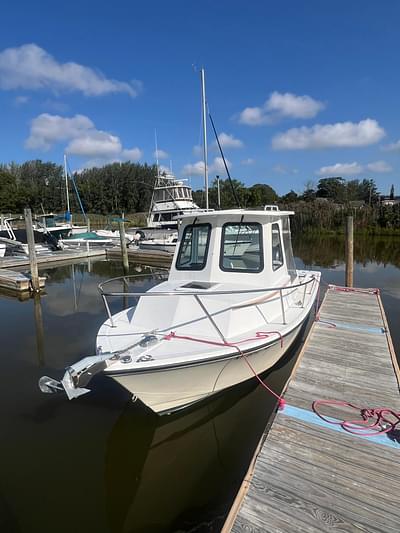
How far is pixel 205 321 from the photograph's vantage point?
462cm

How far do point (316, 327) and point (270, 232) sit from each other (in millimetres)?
2214

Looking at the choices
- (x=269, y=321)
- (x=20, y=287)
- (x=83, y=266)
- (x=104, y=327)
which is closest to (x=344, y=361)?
(x=269, y=321)

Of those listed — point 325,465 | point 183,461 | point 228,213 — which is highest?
point 228,213

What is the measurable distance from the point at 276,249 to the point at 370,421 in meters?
3.22

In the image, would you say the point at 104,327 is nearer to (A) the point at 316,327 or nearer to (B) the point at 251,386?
(B) the point at 251,386

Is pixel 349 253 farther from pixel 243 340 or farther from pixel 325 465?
pixel 325 465

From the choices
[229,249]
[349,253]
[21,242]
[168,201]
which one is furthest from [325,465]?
[168,201]

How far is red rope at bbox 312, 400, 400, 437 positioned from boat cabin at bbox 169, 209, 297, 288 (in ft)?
7.32

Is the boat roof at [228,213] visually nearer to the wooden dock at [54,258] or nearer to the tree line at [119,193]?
the wooden dock at [54,258]

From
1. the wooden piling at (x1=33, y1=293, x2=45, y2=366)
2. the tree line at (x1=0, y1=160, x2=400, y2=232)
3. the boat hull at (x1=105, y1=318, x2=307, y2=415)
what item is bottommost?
the wooden piling at (x1=33, y1=293, x2=45, y2=366)

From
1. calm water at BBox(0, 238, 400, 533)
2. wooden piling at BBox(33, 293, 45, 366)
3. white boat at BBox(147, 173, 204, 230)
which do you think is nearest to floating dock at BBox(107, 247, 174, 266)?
Answer: white boat at BBox(147, 173, 204, 230)

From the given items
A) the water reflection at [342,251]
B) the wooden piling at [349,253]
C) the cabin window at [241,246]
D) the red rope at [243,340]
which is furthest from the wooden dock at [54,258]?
the red rope at [243,340]

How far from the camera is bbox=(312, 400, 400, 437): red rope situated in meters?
3.36

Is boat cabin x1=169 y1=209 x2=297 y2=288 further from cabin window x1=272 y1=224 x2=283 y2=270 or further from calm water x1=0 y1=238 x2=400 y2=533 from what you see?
calm water x1=0 y1=238 x2=400 y2=533
